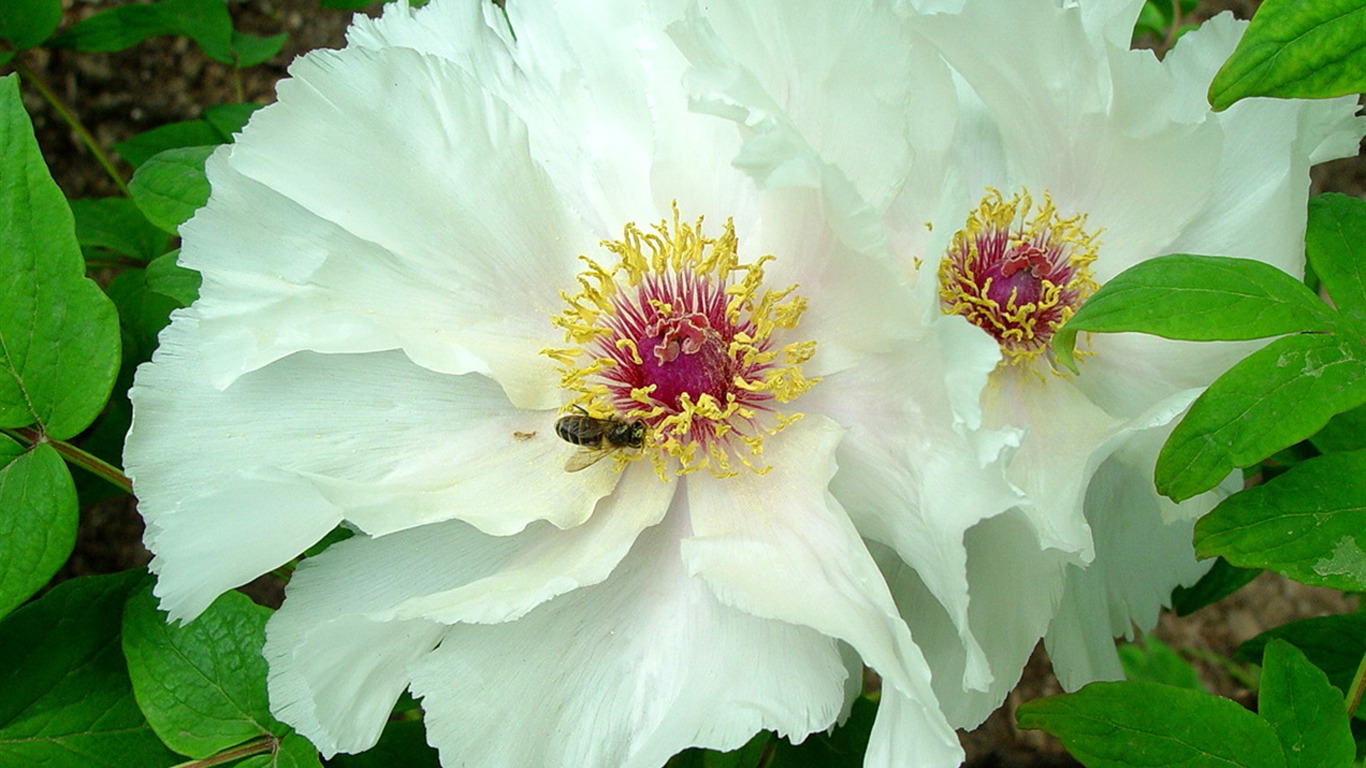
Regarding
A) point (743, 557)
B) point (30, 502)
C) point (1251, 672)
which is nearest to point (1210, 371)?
point (743, 557)

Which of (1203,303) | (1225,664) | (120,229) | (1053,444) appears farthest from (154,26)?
(1225,664)

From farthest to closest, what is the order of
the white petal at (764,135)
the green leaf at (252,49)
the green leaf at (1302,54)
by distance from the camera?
the green leaf at (252,49) → the white petal at (764,135) → the green leaf at (1302,54)

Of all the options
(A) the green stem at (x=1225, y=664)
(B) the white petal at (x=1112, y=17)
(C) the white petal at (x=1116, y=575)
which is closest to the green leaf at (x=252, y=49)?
(B) the white petal at (x=1112, y=17)

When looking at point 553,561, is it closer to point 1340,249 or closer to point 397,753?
point 397,753

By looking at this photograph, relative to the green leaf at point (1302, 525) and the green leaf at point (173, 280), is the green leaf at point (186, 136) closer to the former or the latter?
the green leaf at point (173, 280)

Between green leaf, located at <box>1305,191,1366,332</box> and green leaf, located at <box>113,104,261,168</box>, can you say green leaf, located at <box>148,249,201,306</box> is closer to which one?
green leaf, located at <box>113,104,261,168</box>

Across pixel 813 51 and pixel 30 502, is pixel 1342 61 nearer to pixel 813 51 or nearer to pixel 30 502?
pixel 813 51

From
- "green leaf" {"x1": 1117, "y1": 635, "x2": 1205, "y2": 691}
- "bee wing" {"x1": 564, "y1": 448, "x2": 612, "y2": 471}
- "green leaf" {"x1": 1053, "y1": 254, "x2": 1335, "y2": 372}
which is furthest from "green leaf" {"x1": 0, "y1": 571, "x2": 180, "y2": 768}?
"green leaf" {"x1": 1117, "y1": 635, "x2": 1205, "y2": 691}
